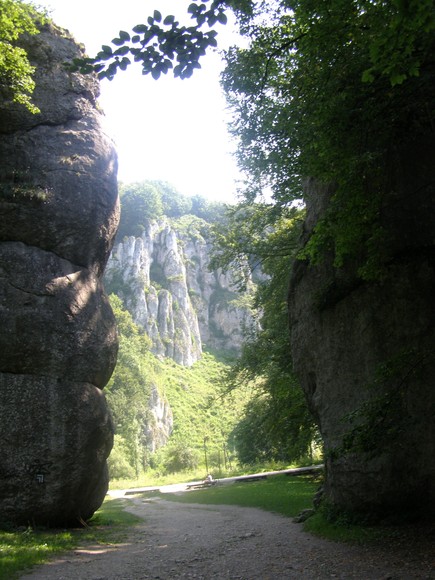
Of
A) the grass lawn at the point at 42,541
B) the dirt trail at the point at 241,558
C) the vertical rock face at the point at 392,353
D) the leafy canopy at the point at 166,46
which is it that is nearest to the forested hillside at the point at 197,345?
the vertical rock face at the point at 392,353

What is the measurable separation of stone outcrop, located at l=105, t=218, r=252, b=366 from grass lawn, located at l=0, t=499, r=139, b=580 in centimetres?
5687

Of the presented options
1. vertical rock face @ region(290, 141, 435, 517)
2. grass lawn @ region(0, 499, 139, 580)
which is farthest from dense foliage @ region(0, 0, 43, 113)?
grass lawn @ region(0, 499, 139, 580)

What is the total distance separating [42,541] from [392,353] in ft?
27.1

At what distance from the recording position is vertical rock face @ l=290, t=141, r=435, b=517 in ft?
24.8

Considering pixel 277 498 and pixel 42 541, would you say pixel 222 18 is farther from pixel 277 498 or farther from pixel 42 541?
pixel 277 498

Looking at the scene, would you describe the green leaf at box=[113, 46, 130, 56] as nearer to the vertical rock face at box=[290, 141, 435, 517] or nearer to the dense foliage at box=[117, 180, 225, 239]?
the vertical rock face at box=[290, 141, 435, 517]

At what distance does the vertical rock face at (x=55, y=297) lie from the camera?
38.8 feet

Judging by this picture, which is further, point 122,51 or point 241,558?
point 241,558

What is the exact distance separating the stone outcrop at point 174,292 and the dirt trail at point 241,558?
59.1 meters

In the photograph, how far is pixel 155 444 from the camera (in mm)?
59719

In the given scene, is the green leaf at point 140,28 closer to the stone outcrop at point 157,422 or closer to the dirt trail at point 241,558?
the dirt trail at point 241,558

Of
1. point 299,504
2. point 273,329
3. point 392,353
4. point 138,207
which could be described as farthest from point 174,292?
point 392,353

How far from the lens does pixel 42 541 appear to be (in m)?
9.61

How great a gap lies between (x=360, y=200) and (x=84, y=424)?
33.0ft
